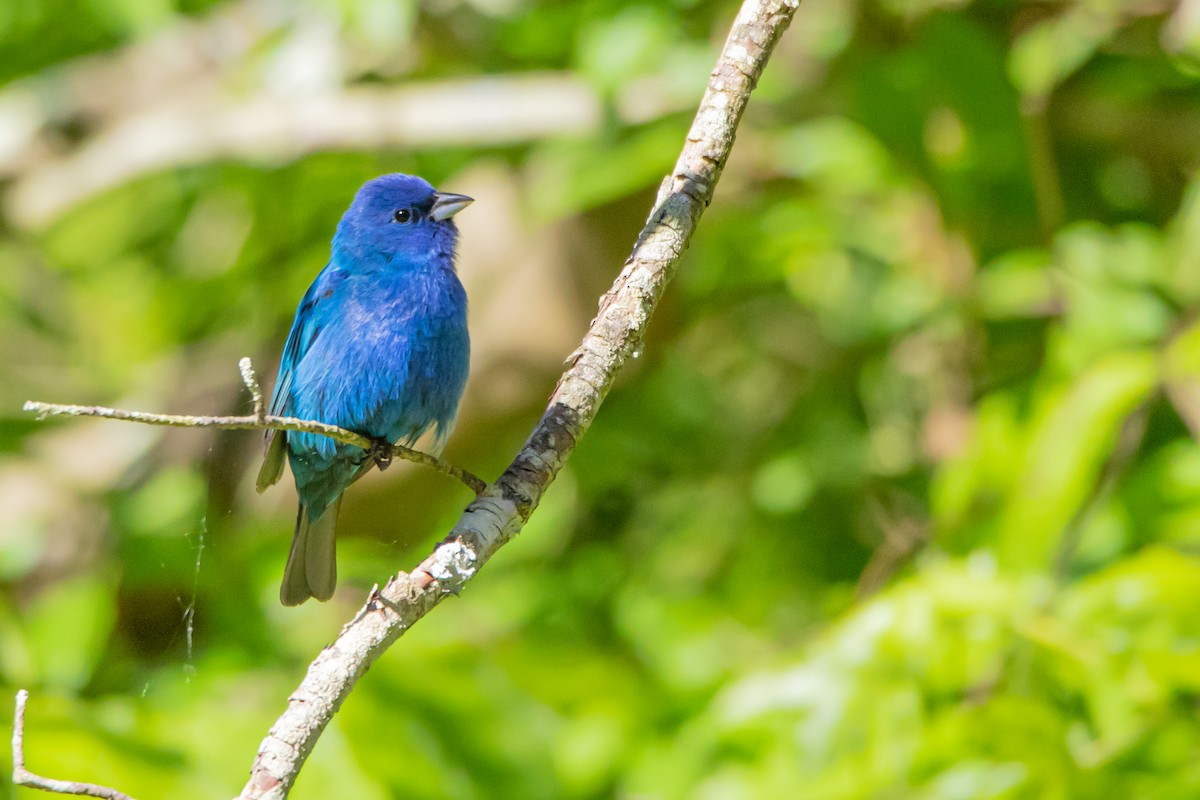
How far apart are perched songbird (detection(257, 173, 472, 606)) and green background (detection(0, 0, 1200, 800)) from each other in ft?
1.36

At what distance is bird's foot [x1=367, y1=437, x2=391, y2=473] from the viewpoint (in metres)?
2.73

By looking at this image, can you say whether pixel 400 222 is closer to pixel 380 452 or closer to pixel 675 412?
pixel 380 452

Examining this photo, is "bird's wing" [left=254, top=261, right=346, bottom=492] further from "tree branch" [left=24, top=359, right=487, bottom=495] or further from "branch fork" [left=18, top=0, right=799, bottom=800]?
"tree branch" [left=24, top=359, right=487, bottom=495]

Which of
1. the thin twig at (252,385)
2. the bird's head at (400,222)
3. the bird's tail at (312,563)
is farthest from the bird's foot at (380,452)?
the thin twig at (252,385)

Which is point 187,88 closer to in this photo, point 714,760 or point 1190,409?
point 714,760

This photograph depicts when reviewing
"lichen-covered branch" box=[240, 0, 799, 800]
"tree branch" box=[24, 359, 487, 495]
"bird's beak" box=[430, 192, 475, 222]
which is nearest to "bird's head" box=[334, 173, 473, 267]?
"bird's beak" box=[430, 192, 475, 222]

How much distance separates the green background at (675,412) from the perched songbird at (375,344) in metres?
0.41

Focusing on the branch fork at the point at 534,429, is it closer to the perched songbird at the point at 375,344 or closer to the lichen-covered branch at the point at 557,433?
the lichen-covered branch at the point at 557,433

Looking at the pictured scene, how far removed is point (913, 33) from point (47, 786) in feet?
12.6

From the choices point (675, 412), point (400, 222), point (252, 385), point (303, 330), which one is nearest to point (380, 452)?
point (303, 330)

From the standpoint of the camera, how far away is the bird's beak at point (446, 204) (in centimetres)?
315

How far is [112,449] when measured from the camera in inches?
212

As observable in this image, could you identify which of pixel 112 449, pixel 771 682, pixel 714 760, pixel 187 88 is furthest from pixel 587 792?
pixel 187 88

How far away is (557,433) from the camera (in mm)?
2102
